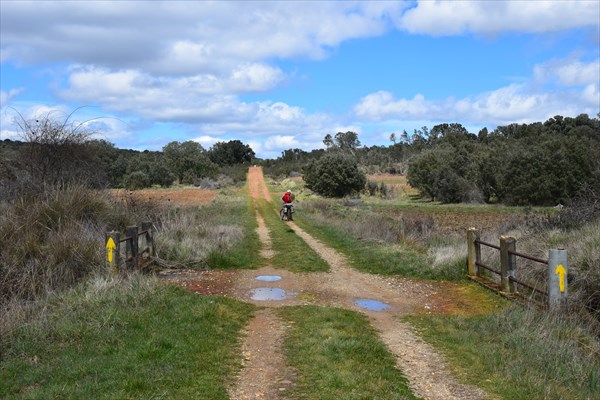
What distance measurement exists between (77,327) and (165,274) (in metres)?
5.86

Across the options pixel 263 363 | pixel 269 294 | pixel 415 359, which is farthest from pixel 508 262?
pixel 263 363

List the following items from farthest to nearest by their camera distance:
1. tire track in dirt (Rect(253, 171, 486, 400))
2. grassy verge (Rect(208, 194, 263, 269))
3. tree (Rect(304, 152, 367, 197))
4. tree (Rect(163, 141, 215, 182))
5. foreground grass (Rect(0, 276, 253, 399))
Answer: tree (Rect(163, 141, 215, 182)) < tree (Rect(304, 152, 367, 197)) < grassy verge (Rect(208, 194, 263, 269)) < tire track in dirt (Rect(253, 171, 486, 400)) < foreground grass (Rect(0, 276, 253, 399))

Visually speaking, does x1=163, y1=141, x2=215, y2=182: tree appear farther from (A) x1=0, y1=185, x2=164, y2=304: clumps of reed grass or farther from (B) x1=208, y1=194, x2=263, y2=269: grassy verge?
(A) x1=0, y1=185, x2=164, y2=304: clumps of reed grass

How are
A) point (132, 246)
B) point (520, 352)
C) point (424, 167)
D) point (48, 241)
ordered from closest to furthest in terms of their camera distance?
point (520, 352) → point (48, 241) → point (132, 246) → point (424, 167)

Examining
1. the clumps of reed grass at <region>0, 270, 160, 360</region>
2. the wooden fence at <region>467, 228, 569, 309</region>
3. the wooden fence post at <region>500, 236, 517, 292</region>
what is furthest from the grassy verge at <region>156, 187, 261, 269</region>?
the wooden fence post at <region>500, 236, 517, 292</region>

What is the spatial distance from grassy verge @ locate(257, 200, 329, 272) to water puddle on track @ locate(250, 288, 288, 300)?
8.64 feet

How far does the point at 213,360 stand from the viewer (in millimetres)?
7059

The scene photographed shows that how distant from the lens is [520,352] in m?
7.78

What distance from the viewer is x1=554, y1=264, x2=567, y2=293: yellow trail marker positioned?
31.2 feet

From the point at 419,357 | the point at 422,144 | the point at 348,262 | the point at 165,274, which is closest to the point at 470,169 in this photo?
the point at 348,262

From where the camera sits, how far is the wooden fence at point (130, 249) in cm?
1086

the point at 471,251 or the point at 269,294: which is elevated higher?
the point at 471,251

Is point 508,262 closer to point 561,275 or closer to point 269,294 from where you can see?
point 561,275

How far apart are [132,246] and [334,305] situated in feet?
15.9
